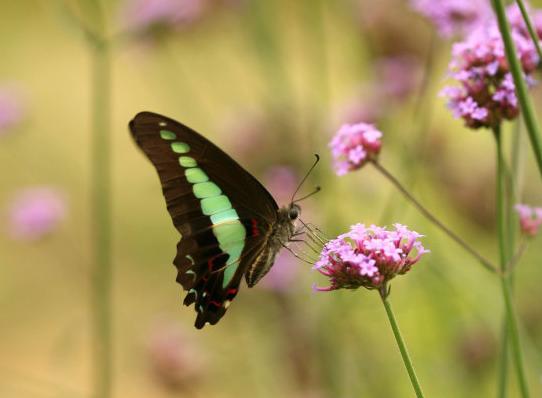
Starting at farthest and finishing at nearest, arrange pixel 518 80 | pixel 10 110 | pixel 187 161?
pixel 10 110 → pixel 187 161 → pixel 518 80

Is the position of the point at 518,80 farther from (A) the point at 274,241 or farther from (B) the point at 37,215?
(B) the point at 37,215

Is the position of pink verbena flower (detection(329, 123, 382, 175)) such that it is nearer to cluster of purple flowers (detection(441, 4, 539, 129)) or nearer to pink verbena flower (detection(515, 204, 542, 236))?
cluster of purple flowers (detection(441, 4, 539, 129))

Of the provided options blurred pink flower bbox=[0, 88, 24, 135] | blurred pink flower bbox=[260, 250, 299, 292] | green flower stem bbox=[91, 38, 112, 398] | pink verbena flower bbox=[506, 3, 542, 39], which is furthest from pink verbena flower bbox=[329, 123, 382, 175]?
blurred pink flower bbox=[0, 88, 24, 135]

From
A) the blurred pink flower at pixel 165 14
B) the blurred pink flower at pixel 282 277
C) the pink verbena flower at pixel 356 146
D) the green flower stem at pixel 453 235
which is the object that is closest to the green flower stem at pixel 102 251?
the blurred pink flower at pixel 165 14

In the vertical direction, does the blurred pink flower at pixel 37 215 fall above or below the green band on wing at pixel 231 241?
above

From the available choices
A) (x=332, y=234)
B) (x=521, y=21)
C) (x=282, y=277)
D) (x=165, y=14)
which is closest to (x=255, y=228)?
(x=332, y=234)

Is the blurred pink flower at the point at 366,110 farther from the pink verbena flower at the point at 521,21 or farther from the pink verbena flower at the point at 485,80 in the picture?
the pink verbena flower at the point at 485,80
